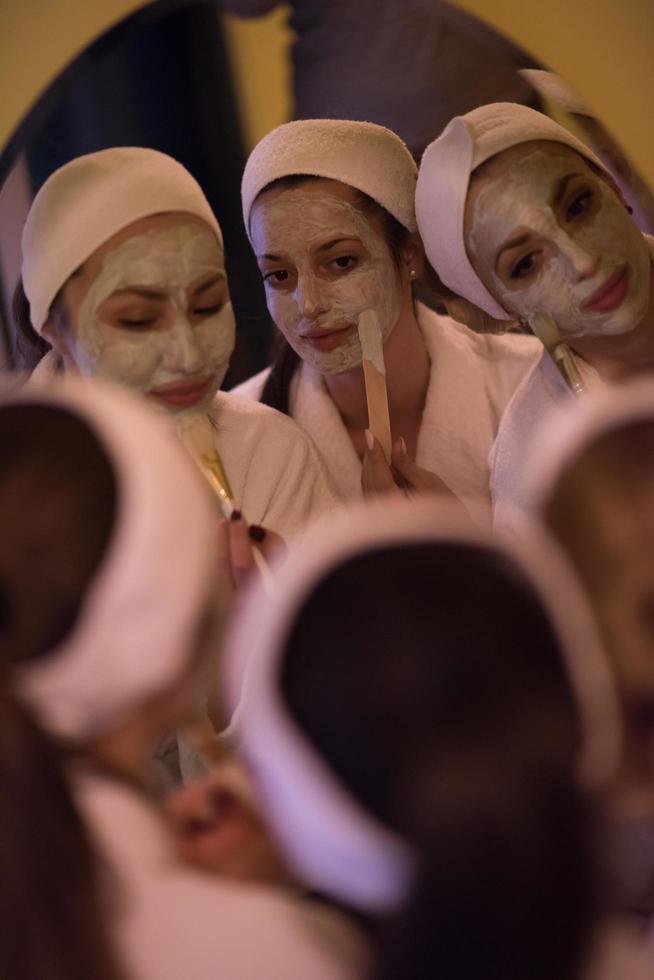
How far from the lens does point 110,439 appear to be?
1.50ft

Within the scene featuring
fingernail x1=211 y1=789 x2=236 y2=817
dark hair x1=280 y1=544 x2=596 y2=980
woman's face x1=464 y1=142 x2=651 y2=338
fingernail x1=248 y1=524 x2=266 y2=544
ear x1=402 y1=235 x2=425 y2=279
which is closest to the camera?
dark hair x1=280 y1=544 x2=596 y2=980

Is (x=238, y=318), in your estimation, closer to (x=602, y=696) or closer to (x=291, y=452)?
(x=291, y=452)

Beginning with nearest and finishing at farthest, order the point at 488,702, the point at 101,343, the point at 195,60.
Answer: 1. the point at 488,702
2. the point at 101,343
3. the point at 195,60

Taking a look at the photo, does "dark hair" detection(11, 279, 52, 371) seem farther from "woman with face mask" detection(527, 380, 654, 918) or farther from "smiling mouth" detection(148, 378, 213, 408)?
"woman with face mask" detection(527, 380, 654, 918)

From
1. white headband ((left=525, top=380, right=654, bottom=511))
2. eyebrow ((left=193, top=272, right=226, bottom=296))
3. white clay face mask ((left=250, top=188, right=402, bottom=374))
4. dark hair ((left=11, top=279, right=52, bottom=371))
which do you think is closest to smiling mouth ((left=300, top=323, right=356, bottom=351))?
white clay face mask ((left=250, top=188, right=402, bottom=374))

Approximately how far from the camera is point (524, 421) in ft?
3.02

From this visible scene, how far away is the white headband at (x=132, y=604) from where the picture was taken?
17.2 inches

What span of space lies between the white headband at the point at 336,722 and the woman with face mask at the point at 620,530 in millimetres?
19

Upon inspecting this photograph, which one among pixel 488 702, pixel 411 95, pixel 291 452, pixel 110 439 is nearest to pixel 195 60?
pixel 411 95

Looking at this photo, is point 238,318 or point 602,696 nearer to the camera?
point 602,696

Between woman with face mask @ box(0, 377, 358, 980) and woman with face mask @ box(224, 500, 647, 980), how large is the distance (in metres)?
0.04

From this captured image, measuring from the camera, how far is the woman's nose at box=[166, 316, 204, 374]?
810 mm

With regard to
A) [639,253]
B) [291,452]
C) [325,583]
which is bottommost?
[291,452]

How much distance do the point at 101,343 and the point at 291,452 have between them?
189 mm
